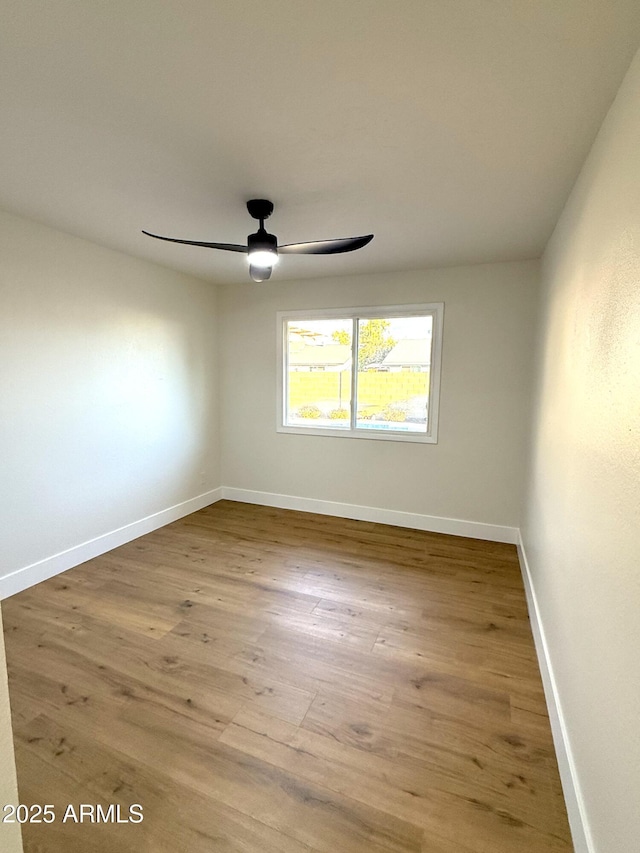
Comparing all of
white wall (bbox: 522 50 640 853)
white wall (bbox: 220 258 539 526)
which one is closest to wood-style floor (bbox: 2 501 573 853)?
white wall (bbox: 522 50 640 853)

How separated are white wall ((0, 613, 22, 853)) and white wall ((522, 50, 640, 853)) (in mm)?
1419

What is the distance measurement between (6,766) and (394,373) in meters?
3.67

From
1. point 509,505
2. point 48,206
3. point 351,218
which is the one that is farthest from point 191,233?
point 509,505

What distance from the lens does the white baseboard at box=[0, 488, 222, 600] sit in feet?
8.96

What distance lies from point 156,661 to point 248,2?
274 cm

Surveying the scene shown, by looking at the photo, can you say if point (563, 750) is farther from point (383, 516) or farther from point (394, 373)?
point (394, 373)

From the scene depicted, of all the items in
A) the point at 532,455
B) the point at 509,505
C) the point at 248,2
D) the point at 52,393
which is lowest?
the point at 509,505

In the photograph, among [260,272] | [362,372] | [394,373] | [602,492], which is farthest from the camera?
[362,372]

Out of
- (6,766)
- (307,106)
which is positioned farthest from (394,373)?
(6,766)

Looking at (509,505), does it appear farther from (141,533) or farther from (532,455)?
(141,533)

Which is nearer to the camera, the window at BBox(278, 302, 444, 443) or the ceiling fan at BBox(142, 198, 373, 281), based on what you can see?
the ceiling fan at BBox(142, 198, 373, 281)

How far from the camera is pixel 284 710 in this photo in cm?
180

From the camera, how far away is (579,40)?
1.16m

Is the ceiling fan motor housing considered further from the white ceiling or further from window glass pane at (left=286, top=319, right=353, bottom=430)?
window glass pane at (left=286, top=319, right=353, bottom=430)
